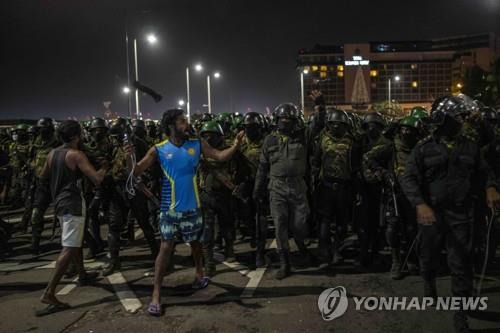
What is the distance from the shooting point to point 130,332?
14.6ft

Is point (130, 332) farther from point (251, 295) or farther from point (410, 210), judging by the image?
point (410, 210)

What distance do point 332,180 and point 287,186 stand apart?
0.73m

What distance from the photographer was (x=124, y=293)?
5609 millimetres

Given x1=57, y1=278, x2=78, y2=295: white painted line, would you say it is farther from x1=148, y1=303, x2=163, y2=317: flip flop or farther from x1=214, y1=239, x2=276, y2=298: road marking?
x1=214, y1=239, x2=276, y2=298: road marking

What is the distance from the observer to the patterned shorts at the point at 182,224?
4.96 m

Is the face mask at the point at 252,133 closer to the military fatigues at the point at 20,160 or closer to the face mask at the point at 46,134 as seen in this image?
the face mask at the point at 46,134

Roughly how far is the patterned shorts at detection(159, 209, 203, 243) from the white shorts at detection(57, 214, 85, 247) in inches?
41.0

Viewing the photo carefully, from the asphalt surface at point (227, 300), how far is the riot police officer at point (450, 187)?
678 mm

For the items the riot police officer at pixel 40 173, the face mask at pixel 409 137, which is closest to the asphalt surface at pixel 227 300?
the riot police officer at pixel 40 173

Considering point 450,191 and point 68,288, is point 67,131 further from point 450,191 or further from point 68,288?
point 450,191

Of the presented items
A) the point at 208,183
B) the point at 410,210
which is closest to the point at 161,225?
the point at 208,183

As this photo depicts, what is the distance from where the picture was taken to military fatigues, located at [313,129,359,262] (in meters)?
6.27

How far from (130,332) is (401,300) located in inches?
117

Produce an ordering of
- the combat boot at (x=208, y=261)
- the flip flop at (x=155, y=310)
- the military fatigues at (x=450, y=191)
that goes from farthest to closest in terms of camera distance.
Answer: the combat boot at (x=208, y=261)
the flip flop at (x=155, y=310)
the military fatigues at (x=450, y=191)
